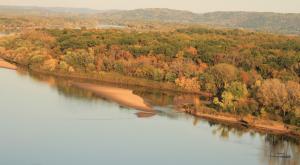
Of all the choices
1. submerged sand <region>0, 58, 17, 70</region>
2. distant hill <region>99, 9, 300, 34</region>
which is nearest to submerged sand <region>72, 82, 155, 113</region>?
submerged sand <region>0, 58, 17, 70</region>

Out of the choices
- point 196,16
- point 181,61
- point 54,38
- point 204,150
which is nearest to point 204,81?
point 181,61

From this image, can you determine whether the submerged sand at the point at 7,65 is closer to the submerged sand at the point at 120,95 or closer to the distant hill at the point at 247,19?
the submerged sand at the point at 120,95

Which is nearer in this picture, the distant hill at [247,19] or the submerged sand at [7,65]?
the submerged sand at [7,65]

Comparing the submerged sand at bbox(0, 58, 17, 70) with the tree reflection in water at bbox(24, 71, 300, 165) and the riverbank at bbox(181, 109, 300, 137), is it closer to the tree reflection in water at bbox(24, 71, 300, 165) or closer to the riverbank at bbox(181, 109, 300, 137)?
the tree reflection in water at bbox(24, 71, 300, 165)

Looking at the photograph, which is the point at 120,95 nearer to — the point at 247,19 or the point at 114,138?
the point at 114,138

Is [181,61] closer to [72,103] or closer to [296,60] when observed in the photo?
[296,60]

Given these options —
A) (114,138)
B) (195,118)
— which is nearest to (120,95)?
(195,118)

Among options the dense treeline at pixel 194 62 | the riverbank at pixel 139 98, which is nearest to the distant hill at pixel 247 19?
the dense treeline at pixel 194 62
